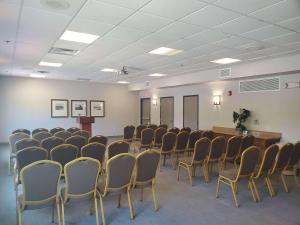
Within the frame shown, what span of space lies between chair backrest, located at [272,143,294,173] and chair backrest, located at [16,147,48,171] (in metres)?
4.25

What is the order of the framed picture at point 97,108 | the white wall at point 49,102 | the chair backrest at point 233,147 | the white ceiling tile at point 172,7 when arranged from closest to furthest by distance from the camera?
the white ceiling tile at point 172,7
the chair backrest at point 233,147
the white wall at point 49,102
the framed picture at point 97,108

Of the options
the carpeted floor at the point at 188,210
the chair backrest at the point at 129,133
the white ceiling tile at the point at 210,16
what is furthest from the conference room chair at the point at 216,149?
the chair backrest at the point at 129,133

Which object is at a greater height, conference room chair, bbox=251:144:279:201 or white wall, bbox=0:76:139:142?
white wall, bbox=0:76:139:142

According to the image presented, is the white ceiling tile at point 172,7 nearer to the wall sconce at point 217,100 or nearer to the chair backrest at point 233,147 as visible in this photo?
the chair backrest at point 233,147

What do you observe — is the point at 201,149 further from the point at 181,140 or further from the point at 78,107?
the point at 78,107

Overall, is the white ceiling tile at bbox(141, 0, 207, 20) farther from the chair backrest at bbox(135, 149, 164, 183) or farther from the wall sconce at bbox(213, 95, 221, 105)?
the wall sconce at bbox(213, 95, 221, 105)

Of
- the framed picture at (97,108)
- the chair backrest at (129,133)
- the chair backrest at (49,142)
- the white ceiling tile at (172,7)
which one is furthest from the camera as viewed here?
the framed picture at (97,108)

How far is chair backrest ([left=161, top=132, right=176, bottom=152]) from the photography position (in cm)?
629

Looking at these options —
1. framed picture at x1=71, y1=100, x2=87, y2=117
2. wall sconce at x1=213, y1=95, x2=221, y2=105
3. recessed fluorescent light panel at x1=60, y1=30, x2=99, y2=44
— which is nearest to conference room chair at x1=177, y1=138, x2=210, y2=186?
recessed fluorescent light panel at x1=60, y1=30, x2=99, y2=44

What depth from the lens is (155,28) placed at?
4.20 metres

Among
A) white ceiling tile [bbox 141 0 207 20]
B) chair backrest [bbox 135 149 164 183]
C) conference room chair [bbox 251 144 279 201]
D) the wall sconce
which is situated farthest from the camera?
the wall sconce

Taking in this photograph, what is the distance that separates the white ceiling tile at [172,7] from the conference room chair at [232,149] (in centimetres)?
313

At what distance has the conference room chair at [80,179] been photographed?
294cm

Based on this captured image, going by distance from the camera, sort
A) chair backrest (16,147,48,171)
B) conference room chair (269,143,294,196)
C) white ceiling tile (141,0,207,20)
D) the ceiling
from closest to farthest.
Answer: white ceiling tile (141,0,207,20) → the ceiling → chair backrest (16,147,48,171) → conference room chair (269,143,294,196)
